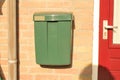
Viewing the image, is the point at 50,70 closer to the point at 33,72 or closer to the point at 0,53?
the point at 33,72

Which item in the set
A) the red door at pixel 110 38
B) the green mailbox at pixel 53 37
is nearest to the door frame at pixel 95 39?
the red door at pixel 110 38

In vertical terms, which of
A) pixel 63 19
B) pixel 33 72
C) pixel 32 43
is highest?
pixel 63 19

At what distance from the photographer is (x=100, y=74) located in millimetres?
4527

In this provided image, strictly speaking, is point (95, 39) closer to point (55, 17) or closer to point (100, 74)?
point (100, 74)

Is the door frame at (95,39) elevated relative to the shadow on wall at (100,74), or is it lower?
elevated

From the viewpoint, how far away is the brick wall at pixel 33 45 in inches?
175

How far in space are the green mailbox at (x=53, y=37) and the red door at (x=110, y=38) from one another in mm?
458

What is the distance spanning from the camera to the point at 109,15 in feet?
14.5

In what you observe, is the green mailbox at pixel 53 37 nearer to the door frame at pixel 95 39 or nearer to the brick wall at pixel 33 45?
the brick wall at pixel 33 45

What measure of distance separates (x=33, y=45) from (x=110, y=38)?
40.8 inches

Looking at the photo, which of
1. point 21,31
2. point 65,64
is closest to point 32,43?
point 21,31

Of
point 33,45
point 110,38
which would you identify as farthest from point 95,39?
point 33,45

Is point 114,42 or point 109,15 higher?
point 109,15

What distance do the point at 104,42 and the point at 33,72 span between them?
3.43ft
